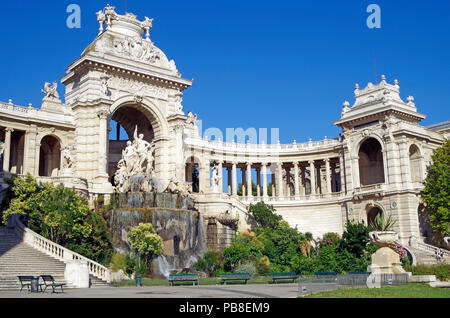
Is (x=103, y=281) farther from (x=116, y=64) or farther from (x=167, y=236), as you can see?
(x=116, y=64)

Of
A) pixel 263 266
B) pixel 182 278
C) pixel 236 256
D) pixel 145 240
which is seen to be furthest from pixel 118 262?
pixel 263 266

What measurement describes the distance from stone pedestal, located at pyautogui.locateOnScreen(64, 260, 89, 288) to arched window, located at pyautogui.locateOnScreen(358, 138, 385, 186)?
146ft

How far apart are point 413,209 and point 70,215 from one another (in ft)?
118

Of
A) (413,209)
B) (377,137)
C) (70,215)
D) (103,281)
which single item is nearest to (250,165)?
(377,137)

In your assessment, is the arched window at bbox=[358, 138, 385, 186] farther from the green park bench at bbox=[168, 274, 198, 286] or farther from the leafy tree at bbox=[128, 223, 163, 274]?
the green park bench at bbox=[168, 274, 198, 286]

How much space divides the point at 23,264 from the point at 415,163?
45.6 metres

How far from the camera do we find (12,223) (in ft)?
117

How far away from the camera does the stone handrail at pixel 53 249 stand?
30922 mm

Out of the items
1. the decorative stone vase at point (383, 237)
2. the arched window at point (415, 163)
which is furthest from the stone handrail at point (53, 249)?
the arched window at point (415, 163)

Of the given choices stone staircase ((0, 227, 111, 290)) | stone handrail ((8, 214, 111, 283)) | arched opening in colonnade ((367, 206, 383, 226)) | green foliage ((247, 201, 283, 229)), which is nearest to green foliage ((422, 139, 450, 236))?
arched opening in colonnade ((367, 206, 383, 226))

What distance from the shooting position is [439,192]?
54312 millimetres

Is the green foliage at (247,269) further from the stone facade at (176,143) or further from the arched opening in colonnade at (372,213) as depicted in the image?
the arched opening in colonnade at (372,213)

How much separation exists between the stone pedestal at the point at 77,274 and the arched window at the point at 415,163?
142 feet

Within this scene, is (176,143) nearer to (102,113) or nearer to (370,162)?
(102,113)
